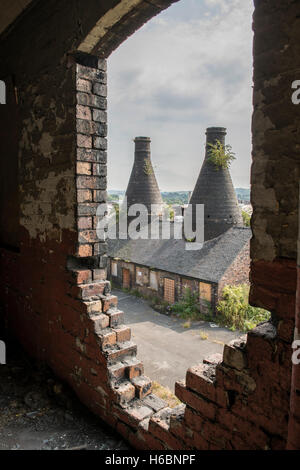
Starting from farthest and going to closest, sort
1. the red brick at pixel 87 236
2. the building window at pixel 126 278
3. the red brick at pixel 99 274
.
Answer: the building window at pixel 126 278
the red brick at pixel 99 274
the red brick at pixel 87 236

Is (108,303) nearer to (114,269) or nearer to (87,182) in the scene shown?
(87,182)

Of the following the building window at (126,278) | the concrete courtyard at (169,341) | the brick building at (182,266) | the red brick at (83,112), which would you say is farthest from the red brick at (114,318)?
the building window at (126,278)

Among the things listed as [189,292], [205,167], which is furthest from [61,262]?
[205,167]

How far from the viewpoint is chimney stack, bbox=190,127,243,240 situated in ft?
53.0

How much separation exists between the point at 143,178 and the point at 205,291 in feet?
30.1

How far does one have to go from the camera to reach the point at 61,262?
3119mm

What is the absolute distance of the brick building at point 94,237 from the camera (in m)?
1.57

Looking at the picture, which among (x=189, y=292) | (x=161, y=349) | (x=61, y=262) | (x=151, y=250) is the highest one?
(x=61, y=262)

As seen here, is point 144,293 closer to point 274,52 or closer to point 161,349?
point 161,349

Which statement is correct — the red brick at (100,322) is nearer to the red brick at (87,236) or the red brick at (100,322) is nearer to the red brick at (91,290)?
the red brick at (91,290)

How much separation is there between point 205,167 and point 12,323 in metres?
13.9

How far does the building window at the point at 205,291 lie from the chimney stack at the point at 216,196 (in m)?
3.22

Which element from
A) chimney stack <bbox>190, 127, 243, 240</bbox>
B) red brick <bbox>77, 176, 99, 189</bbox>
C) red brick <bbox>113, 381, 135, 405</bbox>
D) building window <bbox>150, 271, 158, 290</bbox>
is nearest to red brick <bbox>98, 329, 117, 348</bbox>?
red brick <bbox>113, 381, 135, 405</bbox>

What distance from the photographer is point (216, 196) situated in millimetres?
16141
